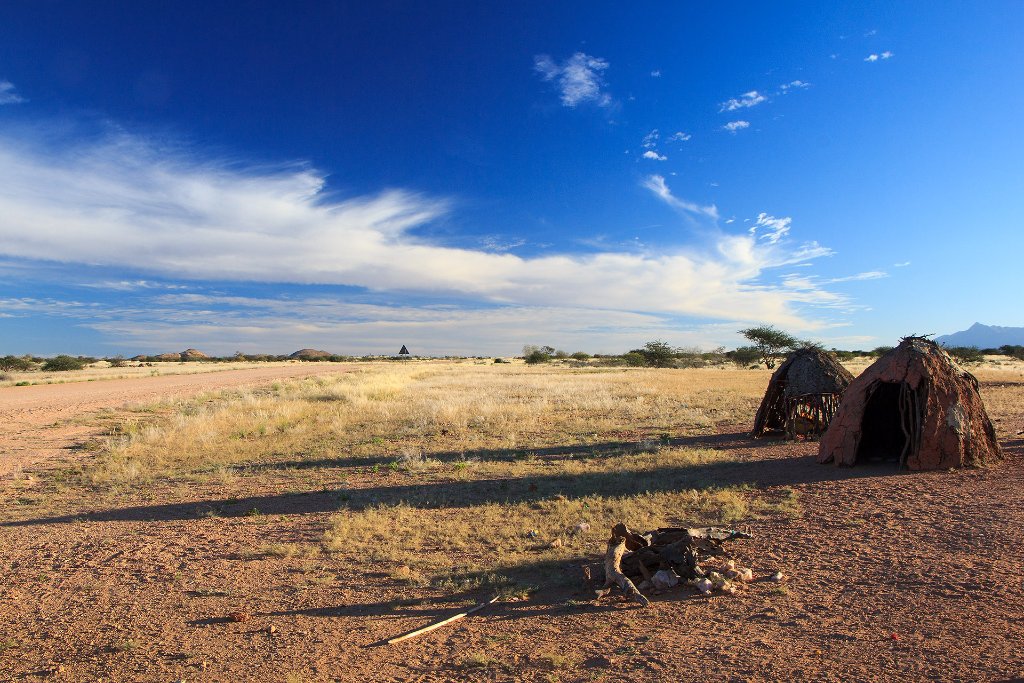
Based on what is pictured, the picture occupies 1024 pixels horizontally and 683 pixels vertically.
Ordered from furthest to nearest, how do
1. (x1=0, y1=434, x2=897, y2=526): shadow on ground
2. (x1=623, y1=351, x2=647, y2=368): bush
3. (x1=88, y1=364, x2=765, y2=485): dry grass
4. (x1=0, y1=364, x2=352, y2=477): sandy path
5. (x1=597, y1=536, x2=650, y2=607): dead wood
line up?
(x1=623, y1=351, x2=647, y2=368): bush, (x1=0, y1=364, x2=352, y2=477): sandy path, (x1=88, y1=364, x2=765, y2=485): dry grass, (x1=0, y1=434, x2=897, y2=526): shadow on ground, (x1=597, y1=536, x2=650, y2=607): dead wood

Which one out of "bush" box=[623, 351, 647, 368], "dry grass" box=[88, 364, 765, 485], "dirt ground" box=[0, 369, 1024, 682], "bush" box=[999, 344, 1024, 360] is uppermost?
"bush" box=[999, 344, 1024, 360]

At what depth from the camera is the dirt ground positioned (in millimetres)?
4875

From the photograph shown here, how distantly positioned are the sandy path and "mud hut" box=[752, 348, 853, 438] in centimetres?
1783

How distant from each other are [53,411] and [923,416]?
87.5ft

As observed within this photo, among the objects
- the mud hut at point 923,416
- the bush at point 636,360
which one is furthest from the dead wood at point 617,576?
the bush at point 636,360

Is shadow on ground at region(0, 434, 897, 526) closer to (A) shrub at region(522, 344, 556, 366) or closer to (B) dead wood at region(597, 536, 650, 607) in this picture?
(B) dead wood at region(597, 536, 650, 607)

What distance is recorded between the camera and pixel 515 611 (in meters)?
5.95

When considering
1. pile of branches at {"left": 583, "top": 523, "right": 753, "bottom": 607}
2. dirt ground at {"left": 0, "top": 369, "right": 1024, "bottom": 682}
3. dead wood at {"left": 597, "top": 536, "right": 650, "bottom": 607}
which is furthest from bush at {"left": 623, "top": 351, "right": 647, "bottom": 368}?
dead wood at {"left": 597, "top": 536, "right": 650, "bottom": 607}

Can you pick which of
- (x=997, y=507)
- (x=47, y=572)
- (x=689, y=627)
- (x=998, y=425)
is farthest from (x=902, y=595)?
(x=998, y=425)

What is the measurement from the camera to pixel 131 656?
5207mm

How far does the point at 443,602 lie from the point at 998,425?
16.7 m

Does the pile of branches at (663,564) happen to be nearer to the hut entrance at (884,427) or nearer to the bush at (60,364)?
the hut entrance at (884,427)

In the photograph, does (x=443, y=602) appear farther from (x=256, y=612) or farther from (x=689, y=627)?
(x=689, y=627)

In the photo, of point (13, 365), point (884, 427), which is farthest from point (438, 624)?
point (13, 365)
